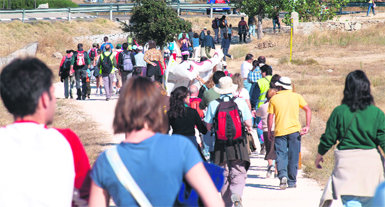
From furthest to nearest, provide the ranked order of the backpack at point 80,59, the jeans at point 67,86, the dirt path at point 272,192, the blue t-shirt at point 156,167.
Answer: the jeans at point 67,86 < the backpack at point 80,59 < the dirt path at point 272,192 < the blue t-shirt at point 156,167

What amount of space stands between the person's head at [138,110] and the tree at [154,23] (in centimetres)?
2136

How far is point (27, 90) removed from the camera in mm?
3395

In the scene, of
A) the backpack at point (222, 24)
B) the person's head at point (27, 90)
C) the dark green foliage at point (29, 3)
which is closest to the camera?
the person's head at point (27, 90)

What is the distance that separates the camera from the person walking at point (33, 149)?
11.0 feet

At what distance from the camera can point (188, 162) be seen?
330 cm

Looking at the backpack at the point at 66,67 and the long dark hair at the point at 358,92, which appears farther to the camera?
the backpack at the point at 66,67

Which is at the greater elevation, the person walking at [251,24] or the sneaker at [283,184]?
the person walking at [251,24]

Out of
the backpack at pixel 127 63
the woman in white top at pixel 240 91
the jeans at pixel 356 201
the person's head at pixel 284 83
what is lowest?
the jeans at pixel 356 201

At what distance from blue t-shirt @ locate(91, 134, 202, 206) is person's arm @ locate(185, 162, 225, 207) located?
28mm

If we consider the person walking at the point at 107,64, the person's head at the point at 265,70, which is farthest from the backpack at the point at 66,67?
the person's head at the point at 265,70

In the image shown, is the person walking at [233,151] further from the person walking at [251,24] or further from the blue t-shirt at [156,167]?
the person walking at [251,24]

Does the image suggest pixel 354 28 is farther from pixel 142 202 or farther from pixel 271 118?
pixel 142 202

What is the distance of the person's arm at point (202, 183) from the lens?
3.32 meters

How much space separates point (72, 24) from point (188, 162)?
38.2 meters
